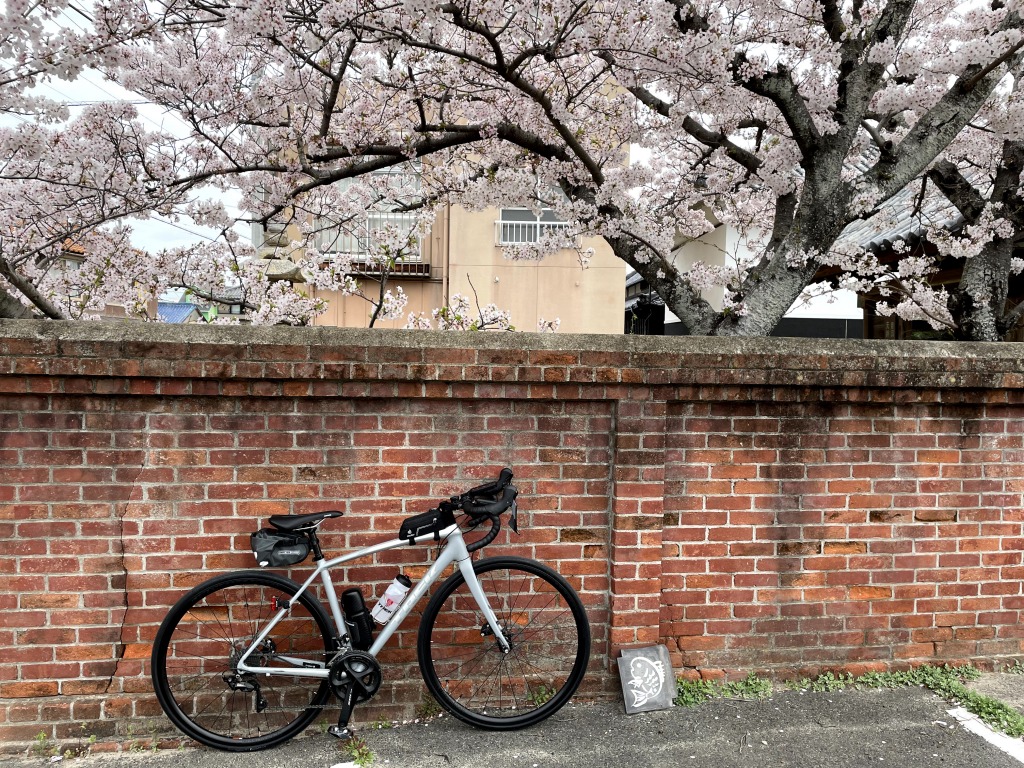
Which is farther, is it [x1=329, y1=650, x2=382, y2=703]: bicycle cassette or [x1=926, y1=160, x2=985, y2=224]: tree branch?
[x1=926, y1=160, x2=985, y2=224]: tree branch

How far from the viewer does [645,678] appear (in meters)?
3.29

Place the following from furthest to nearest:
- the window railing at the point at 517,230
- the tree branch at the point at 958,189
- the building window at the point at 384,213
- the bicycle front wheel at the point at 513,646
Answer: the window railing at the point at 517,230 < the building window at the point at 384,213 < the tree branch at the point at 958,189 < the bicycle front wheel at the point at 513,646

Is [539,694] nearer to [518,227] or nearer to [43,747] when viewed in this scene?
[43,747]

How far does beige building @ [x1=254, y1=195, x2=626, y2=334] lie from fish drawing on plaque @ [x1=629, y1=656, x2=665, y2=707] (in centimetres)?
1070

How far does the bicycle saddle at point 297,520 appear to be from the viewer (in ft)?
9.41

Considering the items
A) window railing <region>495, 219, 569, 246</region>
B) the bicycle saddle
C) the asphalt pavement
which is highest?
window railing <region>495, 219, 569, 246</region>

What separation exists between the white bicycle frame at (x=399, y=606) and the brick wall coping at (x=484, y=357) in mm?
750

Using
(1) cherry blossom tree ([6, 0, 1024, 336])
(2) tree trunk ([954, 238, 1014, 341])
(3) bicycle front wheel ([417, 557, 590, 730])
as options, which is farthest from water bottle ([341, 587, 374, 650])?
(2) tree trunk ([954, 238, 1014, 341])

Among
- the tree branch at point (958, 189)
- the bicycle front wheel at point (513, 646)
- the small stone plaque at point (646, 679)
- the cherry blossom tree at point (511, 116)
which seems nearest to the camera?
the bicycle front wheel at point (513, 646)

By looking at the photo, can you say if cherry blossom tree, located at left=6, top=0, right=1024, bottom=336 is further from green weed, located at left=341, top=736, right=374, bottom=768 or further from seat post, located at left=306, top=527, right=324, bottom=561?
green weed, located at left=341, top=736, right=374, bottom=768

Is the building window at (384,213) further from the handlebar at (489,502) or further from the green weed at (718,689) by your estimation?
the green weed at (718,689)

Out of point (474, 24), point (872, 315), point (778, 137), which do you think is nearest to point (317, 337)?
point (474, 24)

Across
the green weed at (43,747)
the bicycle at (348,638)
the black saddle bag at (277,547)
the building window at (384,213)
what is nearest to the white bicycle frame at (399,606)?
the bicycle at (348,638)

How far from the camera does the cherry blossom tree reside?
4.11 metres
